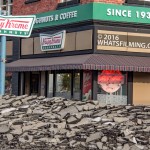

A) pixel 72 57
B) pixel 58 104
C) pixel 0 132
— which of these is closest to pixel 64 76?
pixel 72 57

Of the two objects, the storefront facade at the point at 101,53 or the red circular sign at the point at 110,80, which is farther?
the red circular sign at the point at 110,80

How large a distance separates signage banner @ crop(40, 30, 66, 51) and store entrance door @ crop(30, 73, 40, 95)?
224 cm

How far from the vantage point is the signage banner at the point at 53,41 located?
23078mm

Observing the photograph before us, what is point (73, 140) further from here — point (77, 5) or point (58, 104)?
point (77, 5)

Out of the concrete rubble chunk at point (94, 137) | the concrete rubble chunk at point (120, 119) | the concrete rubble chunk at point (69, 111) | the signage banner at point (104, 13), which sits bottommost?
the concrete rubble chunk at point (94, 137)

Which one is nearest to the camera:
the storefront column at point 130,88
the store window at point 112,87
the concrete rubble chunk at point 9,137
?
the concrete rubble chunk at point 9,137

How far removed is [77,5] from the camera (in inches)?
885

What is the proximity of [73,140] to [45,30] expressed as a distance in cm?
1374

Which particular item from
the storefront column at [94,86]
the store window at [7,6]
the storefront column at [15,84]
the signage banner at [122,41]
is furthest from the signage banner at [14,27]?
the store window at [7,6]

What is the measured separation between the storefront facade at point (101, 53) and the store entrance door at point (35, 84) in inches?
90.8

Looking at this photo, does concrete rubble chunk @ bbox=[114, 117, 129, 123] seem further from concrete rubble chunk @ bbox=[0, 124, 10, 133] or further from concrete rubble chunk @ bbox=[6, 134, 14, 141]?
concrete rubble chunk @ bbox=[0, 124, 10, 133]

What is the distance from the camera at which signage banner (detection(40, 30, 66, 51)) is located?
23.1 m

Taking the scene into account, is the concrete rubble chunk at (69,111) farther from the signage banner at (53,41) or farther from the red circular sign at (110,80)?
the signage banner at (53,41)

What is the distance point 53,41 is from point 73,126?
11.6 meters
